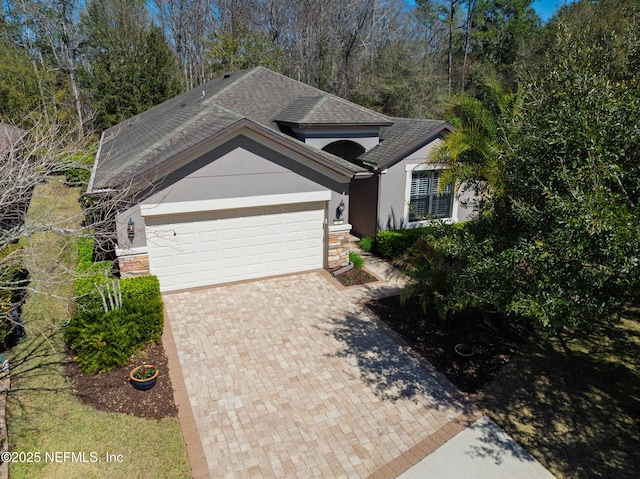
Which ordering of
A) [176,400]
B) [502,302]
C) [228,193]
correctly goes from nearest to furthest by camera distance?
→ [502,302]
[176,400]
[228,193]

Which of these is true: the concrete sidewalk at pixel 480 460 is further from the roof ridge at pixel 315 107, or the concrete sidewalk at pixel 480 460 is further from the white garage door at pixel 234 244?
the roof ridge at pixel 315 107

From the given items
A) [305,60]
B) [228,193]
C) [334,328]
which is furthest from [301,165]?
[305,60]

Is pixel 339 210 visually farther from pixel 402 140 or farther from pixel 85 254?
pixel 85 254

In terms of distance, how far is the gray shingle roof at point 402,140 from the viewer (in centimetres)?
1578

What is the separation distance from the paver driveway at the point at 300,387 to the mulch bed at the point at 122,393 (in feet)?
1.44

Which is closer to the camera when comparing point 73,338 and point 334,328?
point 73,338

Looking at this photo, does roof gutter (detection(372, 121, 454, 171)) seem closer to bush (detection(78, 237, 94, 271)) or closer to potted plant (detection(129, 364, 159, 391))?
bush (detection(78, 237, 94, 271))

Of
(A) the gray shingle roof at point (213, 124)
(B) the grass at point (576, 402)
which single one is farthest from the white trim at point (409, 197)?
(B) the grass at point (576, 402)

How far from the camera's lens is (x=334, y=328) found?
10859mm

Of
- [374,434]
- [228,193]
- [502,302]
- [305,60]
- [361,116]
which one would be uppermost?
[305,60]

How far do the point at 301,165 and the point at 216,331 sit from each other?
5339 mm

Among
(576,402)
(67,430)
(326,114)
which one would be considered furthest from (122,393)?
(326,114)

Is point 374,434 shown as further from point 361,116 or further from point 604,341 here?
point 361,116

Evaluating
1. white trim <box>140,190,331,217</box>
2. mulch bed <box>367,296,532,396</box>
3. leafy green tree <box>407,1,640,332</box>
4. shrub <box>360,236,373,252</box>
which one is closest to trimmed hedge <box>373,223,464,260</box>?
shrub <box>360,236,373,252</box>
